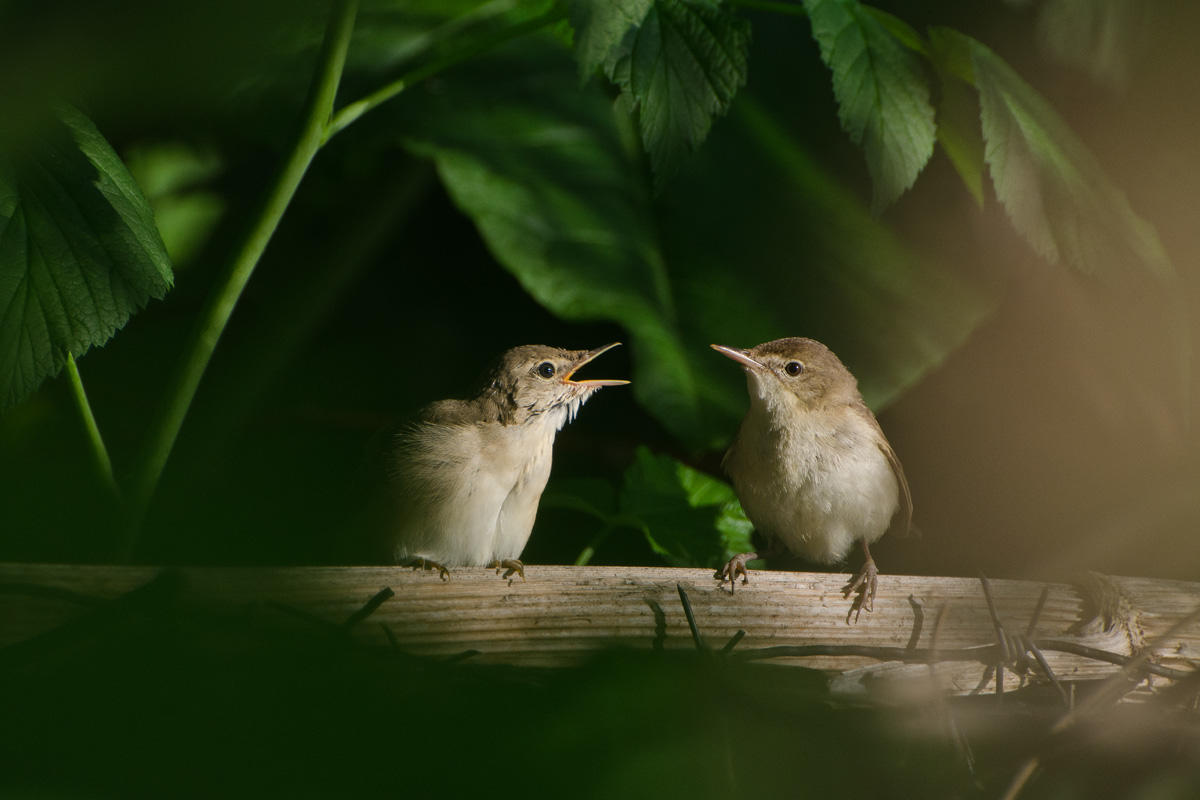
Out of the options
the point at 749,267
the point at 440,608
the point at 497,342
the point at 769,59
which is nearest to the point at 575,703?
the point at 440,608

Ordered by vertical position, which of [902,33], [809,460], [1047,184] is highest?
[902,33]

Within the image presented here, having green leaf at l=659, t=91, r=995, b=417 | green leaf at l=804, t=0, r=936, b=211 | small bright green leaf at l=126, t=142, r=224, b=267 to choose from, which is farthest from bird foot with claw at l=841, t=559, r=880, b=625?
small bright green leaf at l=126, t=142, r=224, b=267

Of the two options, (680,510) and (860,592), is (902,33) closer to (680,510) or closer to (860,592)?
(860,592)

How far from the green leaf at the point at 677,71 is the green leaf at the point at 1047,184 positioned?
399 millimetres

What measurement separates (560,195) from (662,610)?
1.46 meters

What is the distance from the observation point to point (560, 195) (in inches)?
94.6

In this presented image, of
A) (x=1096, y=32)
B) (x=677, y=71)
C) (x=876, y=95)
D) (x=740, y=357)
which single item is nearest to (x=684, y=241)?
(x=740, y=357)

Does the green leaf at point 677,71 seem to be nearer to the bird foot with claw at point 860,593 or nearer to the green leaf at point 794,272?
the bird foot with claw at point 860,593

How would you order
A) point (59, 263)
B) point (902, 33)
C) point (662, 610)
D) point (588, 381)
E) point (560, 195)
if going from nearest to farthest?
1. point (59, 263)
2. point (662, 610)
3. point (902, 33)
4. point (588, 381)
5. point (560, 195)

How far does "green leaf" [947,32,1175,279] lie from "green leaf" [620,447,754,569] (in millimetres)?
879

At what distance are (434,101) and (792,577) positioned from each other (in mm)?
1679

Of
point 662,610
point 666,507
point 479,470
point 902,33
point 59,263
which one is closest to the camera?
point 59,263

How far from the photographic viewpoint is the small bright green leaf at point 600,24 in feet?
3.69

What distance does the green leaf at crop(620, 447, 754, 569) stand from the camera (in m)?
1.99
